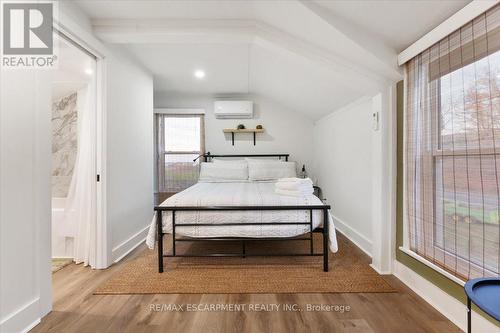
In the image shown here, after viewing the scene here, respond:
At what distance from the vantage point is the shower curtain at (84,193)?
2312mm

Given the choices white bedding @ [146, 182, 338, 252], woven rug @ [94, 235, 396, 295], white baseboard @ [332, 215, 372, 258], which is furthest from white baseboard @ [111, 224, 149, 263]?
white baseboard @ [332, 215, 372, 258]

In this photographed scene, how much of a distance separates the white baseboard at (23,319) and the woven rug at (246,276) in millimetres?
415

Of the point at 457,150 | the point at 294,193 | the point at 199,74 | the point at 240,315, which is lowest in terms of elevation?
the point at 240,315

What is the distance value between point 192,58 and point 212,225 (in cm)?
203

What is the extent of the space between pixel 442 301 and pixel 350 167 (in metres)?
1.75

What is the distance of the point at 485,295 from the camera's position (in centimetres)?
94

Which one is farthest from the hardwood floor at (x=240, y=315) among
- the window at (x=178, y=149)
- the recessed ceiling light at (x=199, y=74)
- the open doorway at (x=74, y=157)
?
the recessed ceiling light at (x=199, y=74)

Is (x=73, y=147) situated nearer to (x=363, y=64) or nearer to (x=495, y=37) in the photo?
(x=363, y=64)

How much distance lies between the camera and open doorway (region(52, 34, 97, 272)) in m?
2.31

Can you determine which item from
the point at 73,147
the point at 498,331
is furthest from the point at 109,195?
the point at 498,331

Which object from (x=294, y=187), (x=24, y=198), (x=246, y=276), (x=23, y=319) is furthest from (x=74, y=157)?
(x=294, y=187)

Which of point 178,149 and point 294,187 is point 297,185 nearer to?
point 294,187

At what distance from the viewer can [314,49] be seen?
2.21 meters

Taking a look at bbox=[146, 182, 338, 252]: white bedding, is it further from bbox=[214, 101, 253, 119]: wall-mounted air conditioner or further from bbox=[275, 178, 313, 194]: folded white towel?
bbox=[214, 101, 253, 119]: wall-mounted air conditioner
